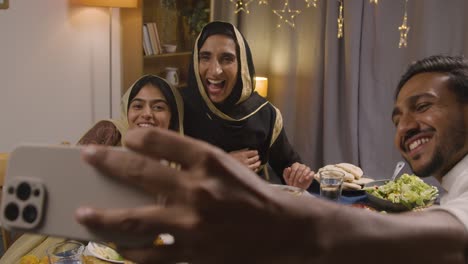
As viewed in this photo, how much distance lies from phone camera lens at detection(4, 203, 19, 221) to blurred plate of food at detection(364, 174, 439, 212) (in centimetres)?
158

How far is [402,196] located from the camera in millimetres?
1850

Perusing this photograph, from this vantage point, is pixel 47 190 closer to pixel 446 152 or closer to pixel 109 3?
pixel 446 152

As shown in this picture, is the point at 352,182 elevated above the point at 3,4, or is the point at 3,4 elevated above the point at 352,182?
the point at 3,4

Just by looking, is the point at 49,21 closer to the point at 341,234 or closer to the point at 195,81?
the point at 195,81

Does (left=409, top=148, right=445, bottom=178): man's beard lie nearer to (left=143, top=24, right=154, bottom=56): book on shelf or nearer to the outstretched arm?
the outstretched arm

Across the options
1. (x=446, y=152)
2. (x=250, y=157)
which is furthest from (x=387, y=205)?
(x=446, y=152)

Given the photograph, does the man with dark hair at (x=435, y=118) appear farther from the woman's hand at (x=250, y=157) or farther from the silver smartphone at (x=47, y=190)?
the woman's hand at (x=250, y=157)

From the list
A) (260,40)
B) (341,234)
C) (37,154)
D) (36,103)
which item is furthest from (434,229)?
(260,40)

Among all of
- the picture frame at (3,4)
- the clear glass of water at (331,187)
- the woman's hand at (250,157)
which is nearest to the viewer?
Result: the clear glass of water at (331,187)

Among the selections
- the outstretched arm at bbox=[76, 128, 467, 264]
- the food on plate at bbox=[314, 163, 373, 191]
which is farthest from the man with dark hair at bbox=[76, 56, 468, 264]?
the food on plate at bbox=[314, 163, 373, 191]

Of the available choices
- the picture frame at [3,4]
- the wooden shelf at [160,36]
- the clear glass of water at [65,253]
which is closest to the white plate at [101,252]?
the clear glass of water at [65,253]

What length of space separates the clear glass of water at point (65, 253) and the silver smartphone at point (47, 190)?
779 millimetres

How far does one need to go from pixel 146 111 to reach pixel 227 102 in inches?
21.4

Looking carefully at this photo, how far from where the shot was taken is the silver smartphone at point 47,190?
0.44 metres
